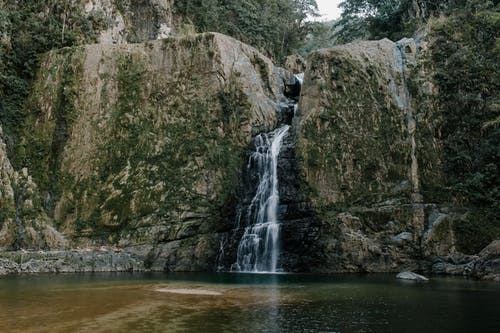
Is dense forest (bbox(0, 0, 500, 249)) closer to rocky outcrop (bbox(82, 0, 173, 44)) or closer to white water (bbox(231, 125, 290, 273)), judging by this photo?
rocky outcrop (bbox(82, 0, 173, 44))

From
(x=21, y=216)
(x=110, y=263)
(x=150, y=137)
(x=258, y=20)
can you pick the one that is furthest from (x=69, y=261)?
(x=258, y=20)

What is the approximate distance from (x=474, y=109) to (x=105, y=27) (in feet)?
80.8

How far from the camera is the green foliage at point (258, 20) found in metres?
41.9

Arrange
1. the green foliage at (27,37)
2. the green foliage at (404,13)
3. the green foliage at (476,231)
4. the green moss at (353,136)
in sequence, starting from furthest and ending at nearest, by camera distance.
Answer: the green foliage at (404,13), the green foliage at (27,37), the green moss at (353,136), the green foliage at (476,231)

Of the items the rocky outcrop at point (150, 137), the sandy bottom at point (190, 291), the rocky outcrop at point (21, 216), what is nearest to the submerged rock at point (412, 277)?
the sandy bottom at point (190, 291)

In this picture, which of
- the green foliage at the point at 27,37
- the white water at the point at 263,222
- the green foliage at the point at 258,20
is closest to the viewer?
the white water at the point at 263,222

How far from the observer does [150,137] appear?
1113 inches

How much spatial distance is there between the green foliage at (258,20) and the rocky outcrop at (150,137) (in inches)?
490

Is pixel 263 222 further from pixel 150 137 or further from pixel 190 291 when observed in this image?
pixel 190 291

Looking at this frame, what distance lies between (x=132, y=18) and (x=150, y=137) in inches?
583

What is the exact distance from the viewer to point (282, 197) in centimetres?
2494

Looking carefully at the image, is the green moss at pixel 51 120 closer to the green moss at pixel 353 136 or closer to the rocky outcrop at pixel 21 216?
the rocky outcrop at pixel 21 216

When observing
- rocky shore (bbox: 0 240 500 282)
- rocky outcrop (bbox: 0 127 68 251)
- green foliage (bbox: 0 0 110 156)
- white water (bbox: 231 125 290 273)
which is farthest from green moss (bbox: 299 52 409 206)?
green foliage (bbox: 0 0 110 156)

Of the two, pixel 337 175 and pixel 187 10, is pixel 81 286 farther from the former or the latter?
pixel 187 10
